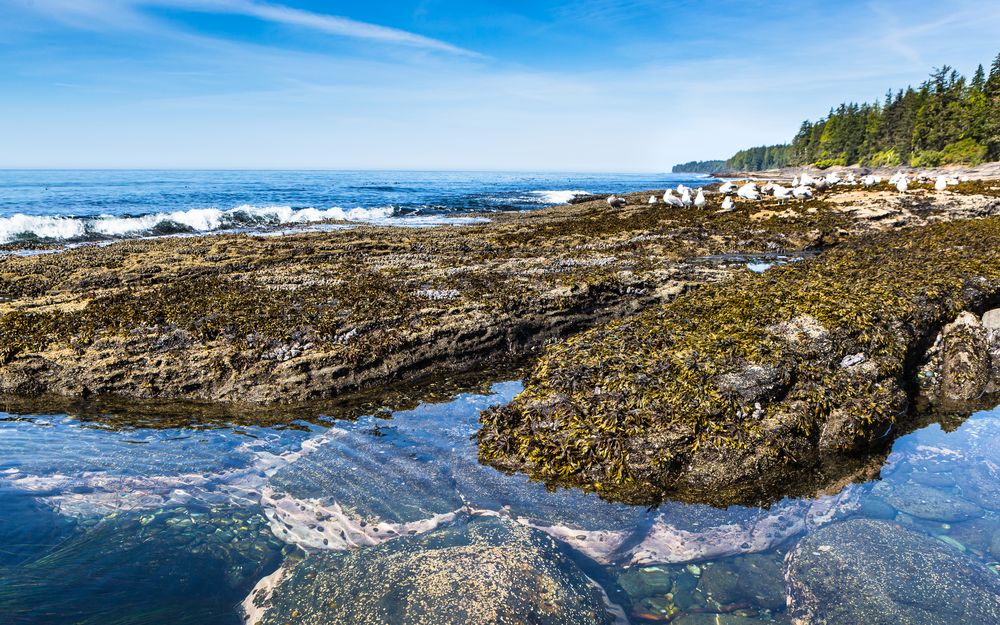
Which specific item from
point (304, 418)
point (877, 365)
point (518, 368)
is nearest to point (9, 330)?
point (304, 418)

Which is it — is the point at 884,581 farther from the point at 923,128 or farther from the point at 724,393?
the point at 923,128

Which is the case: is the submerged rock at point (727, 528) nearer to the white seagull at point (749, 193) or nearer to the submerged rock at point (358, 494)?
the submerged rock at point (358, 494)

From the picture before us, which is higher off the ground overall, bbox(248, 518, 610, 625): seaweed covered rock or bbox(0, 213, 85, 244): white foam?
bbox(0, 213, 85, 244): white foam

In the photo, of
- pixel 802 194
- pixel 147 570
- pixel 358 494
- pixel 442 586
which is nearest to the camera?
pixel 442 586

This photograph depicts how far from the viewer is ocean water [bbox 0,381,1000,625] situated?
3.98 m

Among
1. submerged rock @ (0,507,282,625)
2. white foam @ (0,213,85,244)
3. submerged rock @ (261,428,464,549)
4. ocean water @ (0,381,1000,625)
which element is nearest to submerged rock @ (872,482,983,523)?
ocean water @ (0,381,1000,625)

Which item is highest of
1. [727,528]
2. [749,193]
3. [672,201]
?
[749,193]

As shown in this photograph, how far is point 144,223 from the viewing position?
81.3 ft

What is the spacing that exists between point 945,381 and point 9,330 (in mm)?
13893

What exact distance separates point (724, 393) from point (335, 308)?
6.24 metres

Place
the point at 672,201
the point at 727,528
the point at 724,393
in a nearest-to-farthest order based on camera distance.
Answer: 1. the point at 727,528
2. the point at 724,393
3. the point at 672,201

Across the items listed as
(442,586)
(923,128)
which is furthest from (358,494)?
(923,128)

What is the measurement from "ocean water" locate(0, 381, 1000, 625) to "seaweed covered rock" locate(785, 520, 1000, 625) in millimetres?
38

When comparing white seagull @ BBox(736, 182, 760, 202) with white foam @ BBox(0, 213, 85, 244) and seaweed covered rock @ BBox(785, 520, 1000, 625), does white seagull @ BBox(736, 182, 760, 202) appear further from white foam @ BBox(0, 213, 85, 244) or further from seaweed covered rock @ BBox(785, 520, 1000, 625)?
white foam @ BBox(0, 213, 85, 244)
